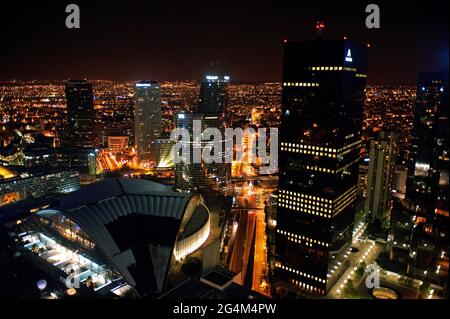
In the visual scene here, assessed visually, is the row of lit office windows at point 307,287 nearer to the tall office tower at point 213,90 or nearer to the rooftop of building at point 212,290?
the rooftop of building at point 212,290

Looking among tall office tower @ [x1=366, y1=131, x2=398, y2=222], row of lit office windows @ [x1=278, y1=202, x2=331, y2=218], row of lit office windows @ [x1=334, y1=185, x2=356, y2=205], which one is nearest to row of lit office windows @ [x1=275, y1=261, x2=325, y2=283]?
row of lit office windows @ [x1=278, y1=202, x2=331, y2=218]

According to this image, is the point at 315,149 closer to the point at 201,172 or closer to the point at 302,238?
the point at 302,238

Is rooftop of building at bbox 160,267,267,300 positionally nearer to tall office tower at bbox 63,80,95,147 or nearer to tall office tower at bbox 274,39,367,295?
tall office tower at bbox 274,39,367,295

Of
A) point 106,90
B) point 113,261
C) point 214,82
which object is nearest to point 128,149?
point 214,82

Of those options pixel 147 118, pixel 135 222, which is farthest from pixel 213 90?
pixel 135 222
